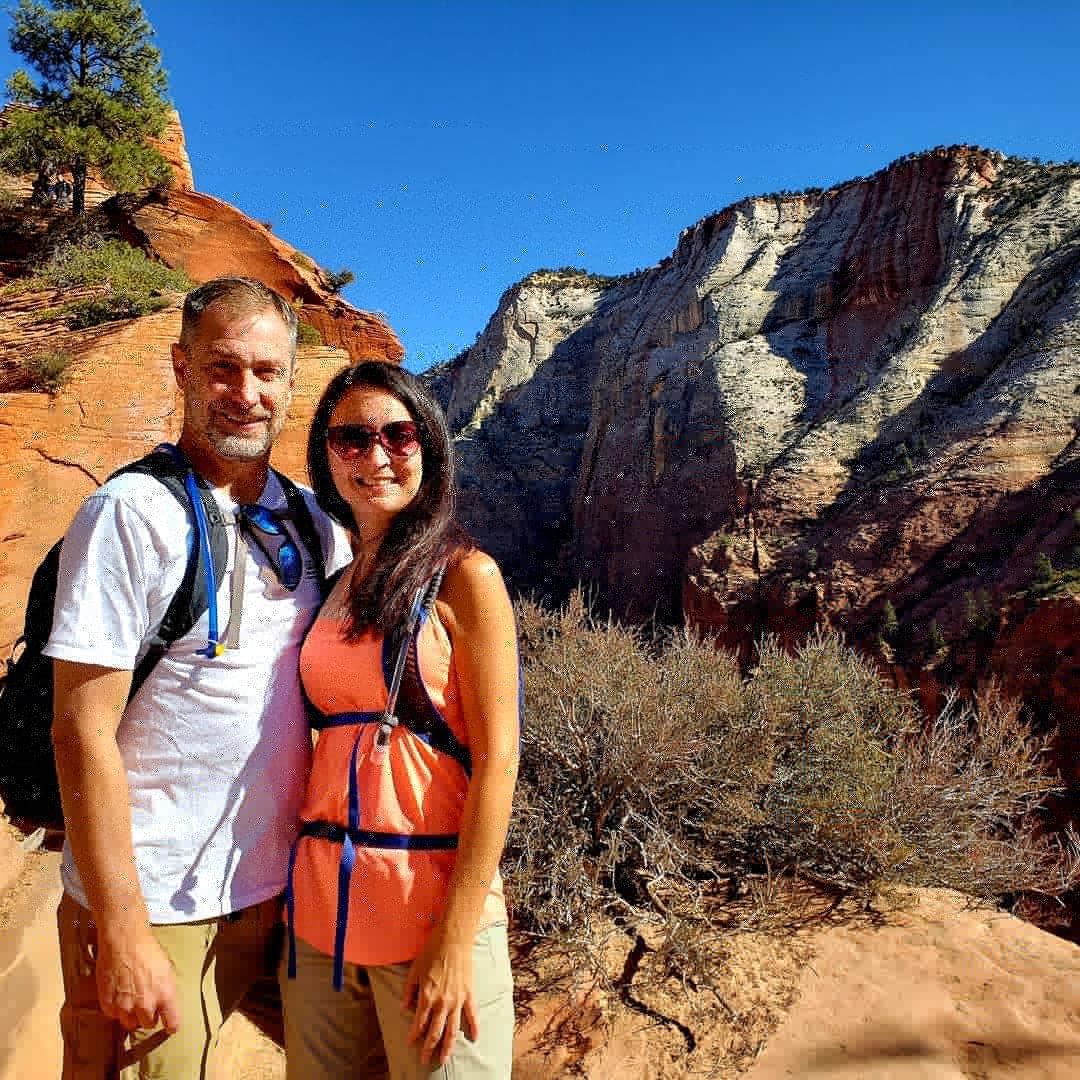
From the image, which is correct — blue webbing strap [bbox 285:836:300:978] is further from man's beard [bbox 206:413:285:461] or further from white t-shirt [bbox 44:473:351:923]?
man's beard [bbox 206:413:285:461]

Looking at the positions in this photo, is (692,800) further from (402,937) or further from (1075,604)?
(1075,604)

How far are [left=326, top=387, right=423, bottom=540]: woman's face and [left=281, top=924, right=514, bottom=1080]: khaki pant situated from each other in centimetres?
92

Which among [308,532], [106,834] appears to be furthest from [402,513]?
[106,834]

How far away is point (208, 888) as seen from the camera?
1.51 meters

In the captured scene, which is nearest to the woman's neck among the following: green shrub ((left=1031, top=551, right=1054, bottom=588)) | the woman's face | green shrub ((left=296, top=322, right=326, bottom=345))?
the woman's face

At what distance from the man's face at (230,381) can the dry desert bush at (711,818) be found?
10.6 ft

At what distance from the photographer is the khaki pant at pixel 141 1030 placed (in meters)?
1.47

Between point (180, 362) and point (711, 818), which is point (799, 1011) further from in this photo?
point (180, 362)

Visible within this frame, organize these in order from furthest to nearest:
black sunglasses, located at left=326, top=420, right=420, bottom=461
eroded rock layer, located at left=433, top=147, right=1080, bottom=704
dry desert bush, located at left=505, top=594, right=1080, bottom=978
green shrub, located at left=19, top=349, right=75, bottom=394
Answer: eroded rock layer, located at left=433, top=147, right=1080, bottom=704, green shrub, located at left=19, top=349, right=75, bottom=394, dry desert bush, located at left=505, top=594, right=1080, bottom=978, black sunglasses, located at left=326, top=420, right=420, bottom=461

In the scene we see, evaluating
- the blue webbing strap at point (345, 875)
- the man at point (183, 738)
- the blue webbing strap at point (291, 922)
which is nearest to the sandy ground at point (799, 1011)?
the man at point (183, 738)

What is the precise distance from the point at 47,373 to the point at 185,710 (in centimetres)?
611

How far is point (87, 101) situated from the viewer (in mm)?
9562

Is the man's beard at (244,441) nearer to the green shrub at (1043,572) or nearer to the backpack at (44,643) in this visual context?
the backpack at (44,643)

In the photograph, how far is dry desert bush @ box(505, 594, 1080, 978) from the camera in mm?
4199
